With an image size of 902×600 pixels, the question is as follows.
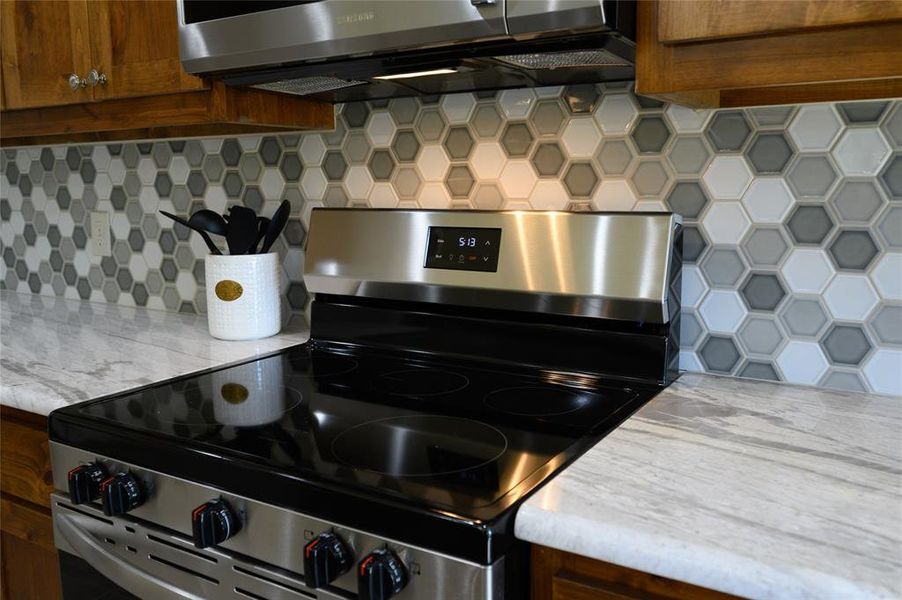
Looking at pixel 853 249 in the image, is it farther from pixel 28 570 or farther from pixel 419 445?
pixel 28 570

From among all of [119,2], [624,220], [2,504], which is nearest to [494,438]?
[624,220]

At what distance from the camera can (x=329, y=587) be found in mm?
837

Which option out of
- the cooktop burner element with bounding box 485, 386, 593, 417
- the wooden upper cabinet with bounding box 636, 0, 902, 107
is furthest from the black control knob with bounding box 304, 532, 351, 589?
the wooden upper cabinet with bounding box 636, 0, 902, 107

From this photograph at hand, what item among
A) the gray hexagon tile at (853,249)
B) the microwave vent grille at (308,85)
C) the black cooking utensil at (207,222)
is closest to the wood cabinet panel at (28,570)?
the black cooking utensil at (207,222)

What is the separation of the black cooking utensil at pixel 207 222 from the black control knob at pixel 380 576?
0.97 meters

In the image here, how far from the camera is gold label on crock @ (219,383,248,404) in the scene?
3.86 ft

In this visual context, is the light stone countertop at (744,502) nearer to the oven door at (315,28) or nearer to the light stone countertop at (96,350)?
the oven door at (315,28)

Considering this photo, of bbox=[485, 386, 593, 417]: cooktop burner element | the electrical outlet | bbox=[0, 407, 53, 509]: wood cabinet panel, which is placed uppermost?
the electrical outlet

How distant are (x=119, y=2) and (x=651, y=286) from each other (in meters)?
1.16

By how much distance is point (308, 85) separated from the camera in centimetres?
139

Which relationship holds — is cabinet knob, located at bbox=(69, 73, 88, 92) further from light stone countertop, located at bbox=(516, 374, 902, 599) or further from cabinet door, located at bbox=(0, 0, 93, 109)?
light stone countertop, located at bbox=(516, 374, 902, 599)

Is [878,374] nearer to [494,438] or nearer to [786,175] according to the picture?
[786,175]

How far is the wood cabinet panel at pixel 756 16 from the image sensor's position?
79 cm

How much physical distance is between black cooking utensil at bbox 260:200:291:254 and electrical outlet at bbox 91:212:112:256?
0.72 meters
